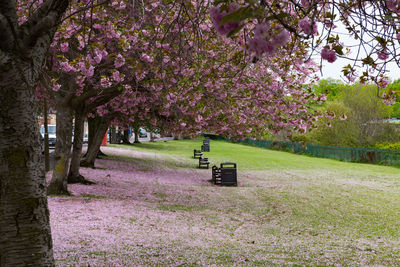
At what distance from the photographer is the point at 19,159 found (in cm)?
358

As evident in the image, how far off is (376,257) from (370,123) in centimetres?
3996

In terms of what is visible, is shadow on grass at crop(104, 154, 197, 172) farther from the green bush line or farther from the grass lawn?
the green bush line

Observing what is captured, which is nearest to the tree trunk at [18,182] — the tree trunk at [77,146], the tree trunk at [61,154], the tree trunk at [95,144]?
the tree trunk at [61,154]

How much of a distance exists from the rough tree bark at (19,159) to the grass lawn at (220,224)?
2102 mm

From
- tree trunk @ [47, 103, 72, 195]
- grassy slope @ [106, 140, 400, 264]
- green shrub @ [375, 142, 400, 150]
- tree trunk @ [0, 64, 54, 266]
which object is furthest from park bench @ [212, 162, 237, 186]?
green shrub @ [375, 142, 400, 150]

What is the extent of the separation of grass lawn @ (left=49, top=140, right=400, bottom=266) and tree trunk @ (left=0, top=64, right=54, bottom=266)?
6.85ft

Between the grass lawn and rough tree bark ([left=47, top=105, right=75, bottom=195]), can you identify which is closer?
the grass lawn

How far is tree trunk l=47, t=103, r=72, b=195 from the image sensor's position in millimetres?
12375

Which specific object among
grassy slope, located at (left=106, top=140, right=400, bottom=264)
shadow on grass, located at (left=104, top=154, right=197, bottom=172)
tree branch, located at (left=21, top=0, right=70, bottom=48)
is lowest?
grassy slope, located at (left=106, top=140, right=400, bottom=264)

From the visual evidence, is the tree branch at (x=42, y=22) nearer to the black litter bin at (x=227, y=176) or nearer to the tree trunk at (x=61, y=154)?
the tree trunk at (x=61, y=154)

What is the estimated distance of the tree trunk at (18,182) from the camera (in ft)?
11.6

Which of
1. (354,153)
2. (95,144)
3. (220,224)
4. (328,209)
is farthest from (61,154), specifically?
(354,153)

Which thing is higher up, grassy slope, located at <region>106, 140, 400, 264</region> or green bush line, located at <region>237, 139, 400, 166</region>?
green bush line, located at <region>237, 139, 400, 166</region>

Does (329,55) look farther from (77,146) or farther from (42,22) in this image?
(77,146)
